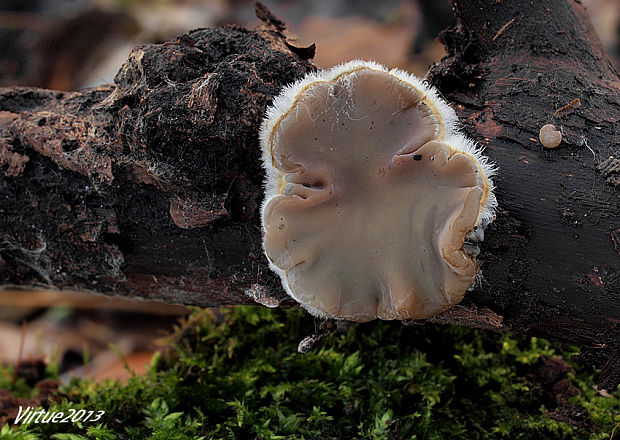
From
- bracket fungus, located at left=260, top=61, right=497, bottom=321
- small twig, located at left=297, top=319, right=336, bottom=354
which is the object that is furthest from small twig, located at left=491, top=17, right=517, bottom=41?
small twig, located at left=297, top=319, right=336, bottom=354

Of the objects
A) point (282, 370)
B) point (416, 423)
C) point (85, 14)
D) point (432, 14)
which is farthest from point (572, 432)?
point (85, 14)

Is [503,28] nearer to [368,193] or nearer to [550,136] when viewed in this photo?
[550,136]

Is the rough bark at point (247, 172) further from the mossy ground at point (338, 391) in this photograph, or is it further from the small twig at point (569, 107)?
the mossy ground at point (338, 391)

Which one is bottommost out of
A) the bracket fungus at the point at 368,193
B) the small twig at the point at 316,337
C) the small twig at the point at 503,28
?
the small twig at the point at 316,337

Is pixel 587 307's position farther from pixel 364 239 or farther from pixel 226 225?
pixel 226 225

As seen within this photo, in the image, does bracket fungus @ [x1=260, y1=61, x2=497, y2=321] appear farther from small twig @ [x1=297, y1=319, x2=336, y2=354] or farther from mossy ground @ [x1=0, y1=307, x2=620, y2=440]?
mossy ground @ [x1=0, y1=307, x2=620, y2=440]

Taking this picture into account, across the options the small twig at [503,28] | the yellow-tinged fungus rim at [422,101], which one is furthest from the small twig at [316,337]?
the small twig at [503,28]

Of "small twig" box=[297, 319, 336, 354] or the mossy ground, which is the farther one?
the mossy ground
